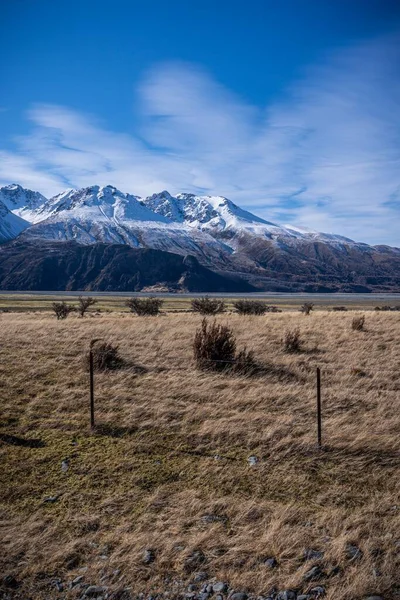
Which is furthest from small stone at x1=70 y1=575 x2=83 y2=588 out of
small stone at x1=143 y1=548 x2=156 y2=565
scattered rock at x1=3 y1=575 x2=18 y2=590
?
small stone at x1=143 y1=548 x2=156 y2=565

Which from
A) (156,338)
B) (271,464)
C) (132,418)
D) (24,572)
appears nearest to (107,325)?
(156,338)

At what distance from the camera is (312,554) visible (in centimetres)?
533

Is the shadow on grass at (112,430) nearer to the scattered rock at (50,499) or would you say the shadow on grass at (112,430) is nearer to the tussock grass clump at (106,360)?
the scattered rock at (50,499)

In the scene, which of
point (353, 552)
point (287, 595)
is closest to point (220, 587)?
point (287, 595)

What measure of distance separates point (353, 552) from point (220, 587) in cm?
174

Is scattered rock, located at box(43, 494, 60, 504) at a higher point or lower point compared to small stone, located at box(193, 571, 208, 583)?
higher

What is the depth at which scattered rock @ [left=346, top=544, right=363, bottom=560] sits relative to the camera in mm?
5242

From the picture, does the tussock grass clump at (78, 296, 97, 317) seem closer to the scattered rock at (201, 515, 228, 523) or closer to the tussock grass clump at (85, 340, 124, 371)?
the tussock grass clump at (85, 340, 124, 371)

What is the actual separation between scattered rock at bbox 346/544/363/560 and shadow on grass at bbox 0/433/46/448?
5.52 metres

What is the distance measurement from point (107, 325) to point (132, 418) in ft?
37.8

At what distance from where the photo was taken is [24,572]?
502 cm

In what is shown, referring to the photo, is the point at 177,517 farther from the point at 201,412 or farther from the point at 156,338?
the point at 156,338

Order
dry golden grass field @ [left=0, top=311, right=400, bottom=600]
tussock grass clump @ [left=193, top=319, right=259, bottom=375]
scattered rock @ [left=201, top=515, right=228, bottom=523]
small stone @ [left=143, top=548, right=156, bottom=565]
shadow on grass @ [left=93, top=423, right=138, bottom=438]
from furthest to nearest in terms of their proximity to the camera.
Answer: tussock grass clump @ [left=193, top=319, right=259, bottom=375]
shadow on grass @ [left=93, top=423, right=138, bottom=438]
scattered rock @ [left=201, top=515, right=228, bottom=523]
small stone @ [left=143, top=548, right=156, bottom=565]
dry golden grass field @ [left=0, top=311, right=400, bottom=600]

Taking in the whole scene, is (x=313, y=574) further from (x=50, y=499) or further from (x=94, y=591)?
(x=50, y=499)
